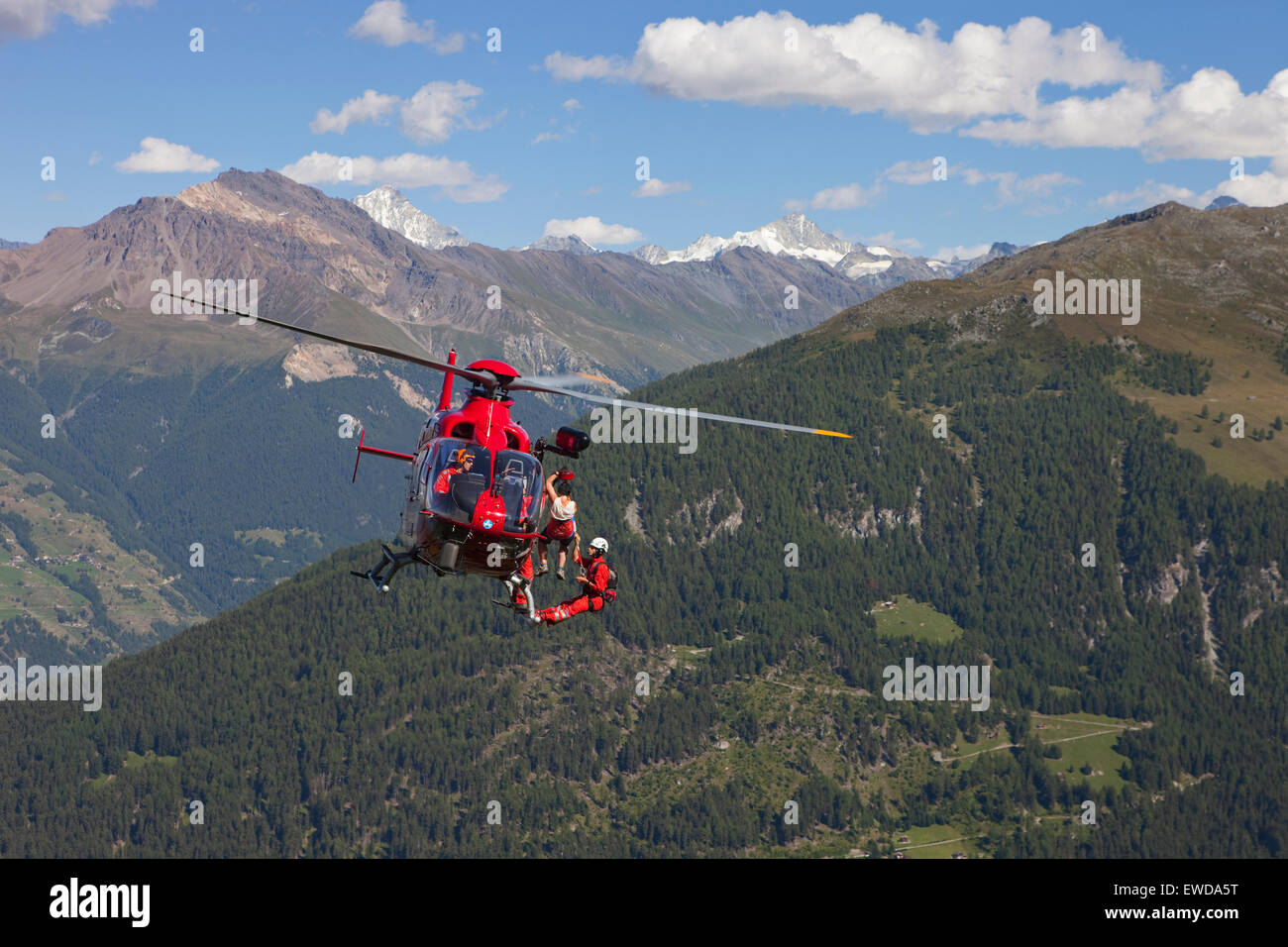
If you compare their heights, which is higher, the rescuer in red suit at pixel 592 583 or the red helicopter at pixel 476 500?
the red helicopter at pixel 476 500

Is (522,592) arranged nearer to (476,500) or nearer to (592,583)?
(592,583)

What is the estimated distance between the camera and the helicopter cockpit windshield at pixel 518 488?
57.5 metres

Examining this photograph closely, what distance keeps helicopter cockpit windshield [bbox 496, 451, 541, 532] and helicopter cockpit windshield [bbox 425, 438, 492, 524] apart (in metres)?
0.58

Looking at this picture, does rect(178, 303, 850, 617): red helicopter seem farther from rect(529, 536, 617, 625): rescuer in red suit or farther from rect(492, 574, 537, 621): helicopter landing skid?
rect(529, 536, 617, 625): rescuer in red suit

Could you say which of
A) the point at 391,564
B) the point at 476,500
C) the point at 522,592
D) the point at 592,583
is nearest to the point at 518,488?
the point at 476,500

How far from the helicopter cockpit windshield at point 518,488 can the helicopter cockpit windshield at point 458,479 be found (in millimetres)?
581

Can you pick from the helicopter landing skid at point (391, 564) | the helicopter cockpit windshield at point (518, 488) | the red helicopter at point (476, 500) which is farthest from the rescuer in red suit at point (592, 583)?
the helicopter landing skid at point (391, 564)

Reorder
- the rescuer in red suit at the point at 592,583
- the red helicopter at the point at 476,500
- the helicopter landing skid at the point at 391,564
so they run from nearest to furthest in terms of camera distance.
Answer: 1. the helicopter landing skid at the point at 391,564
2. the red helicopter at the point at 476,500
3. the rescuer in red suit at the point at 592,583

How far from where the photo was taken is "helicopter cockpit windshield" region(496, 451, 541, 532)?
57.5 metres

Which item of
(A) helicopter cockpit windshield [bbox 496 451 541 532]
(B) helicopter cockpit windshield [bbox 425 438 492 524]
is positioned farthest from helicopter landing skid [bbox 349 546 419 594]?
(A) helicopter cockpit windshield [bbox 496 451 541 532]

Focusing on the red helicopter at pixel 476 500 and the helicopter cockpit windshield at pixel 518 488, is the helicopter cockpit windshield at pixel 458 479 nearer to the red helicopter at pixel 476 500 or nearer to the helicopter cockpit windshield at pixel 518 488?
the red helicopter at pixel 476 500
